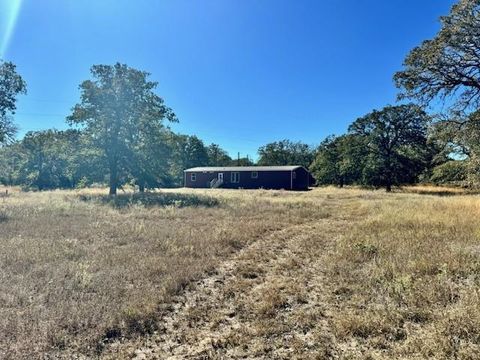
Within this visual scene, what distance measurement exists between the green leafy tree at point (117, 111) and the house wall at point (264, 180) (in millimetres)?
19659

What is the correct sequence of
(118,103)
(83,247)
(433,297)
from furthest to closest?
(118,103) < (83,247) < (433,297)

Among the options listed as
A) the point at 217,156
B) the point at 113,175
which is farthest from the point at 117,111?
the point at 217,156

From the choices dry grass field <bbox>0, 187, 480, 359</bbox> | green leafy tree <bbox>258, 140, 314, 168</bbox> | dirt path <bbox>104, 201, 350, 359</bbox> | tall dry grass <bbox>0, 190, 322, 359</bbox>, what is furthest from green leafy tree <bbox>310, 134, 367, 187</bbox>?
dirt path <bbox>104, 201, 350, 359</bbox>

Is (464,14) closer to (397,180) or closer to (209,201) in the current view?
(209,201)

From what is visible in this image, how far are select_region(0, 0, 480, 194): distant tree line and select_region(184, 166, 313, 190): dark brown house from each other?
663cm

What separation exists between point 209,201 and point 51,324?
A: 16.8 meters

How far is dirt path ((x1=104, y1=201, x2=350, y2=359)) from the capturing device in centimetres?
381

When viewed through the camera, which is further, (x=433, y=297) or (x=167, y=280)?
(x=167, y=280)

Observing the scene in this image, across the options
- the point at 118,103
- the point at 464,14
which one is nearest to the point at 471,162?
the point at 464,14

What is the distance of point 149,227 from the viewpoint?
38.1 ft

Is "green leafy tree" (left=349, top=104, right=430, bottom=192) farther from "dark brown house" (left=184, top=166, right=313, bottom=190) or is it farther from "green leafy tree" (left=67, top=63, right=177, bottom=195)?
"green leafy tree" (left=67, top=63, right=177, bottom=195)

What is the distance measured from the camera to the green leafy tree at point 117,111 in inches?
1013

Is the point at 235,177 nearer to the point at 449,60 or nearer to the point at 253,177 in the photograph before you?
the point at 253,177

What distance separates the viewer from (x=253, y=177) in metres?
44.8
